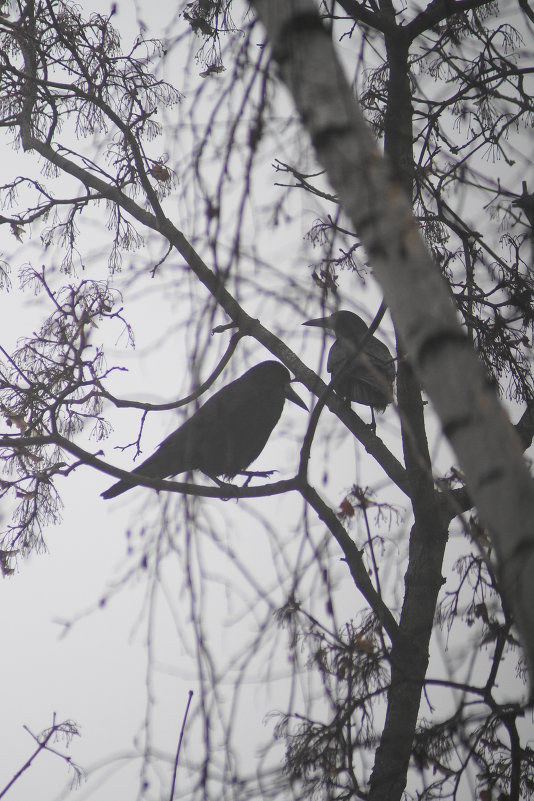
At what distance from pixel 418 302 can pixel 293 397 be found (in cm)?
447

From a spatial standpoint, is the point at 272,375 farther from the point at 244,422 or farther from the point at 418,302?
the point at 418,302

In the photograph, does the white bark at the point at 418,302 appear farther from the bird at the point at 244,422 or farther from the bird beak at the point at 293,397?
the bird beak at the point at 293,397

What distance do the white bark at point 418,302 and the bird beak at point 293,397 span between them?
4231mm

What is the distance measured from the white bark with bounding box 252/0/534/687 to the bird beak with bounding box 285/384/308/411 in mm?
4231

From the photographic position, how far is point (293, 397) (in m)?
5.50

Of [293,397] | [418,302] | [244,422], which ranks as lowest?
[418,302]

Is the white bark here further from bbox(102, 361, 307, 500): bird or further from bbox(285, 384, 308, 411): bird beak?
bbox(285, 384, 308, 411): bird beak

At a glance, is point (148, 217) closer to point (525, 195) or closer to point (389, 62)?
point (389, 62)

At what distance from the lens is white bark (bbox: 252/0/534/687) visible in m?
0.97

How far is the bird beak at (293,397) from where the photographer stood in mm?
5412

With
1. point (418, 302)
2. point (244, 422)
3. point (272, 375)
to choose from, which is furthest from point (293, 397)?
point (418, 302)

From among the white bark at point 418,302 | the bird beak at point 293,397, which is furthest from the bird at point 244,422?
the white bark at point 418,302

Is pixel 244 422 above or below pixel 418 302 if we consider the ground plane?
above

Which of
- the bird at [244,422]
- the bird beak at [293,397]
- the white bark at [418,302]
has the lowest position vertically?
the white bark at [418,302]
